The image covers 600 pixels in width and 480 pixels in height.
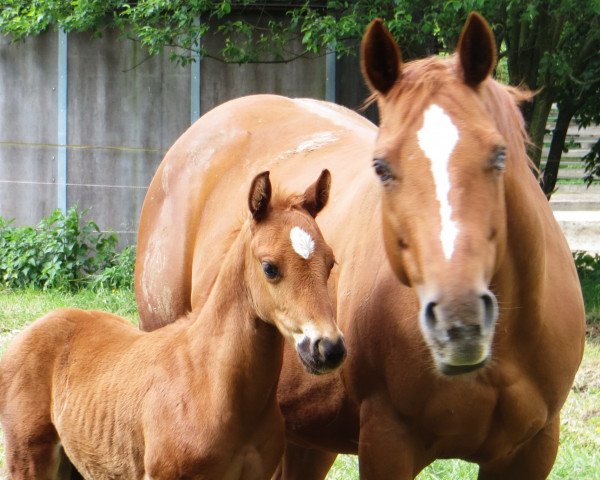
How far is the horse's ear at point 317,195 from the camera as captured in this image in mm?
3375

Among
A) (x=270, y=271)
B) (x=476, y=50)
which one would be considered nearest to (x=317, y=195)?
(x=270, y=271)

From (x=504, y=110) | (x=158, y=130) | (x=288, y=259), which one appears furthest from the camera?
(x=158, y=130)

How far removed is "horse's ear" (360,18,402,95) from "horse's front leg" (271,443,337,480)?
1.97 metres

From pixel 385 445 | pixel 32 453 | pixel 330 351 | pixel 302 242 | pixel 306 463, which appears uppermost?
pixel 302 242

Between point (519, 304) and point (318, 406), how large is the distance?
0.92 m

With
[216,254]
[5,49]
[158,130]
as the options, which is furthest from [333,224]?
[5,49]

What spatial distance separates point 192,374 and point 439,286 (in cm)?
135

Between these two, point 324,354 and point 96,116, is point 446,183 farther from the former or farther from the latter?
point 96,116

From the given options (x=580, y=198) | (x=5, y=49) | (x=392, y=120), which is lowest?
(x=580, y=198)

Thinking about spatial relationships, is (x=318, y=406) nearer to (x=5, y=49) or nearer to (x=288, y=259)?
(x=288, y=259)

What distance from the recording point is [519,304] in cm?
300

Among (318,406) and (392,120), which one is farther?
(318,406)

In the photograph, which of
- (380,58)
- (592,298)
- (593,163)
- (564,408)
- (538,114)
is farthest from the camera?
(593,163)

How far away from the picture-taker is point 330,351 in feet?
9.66
